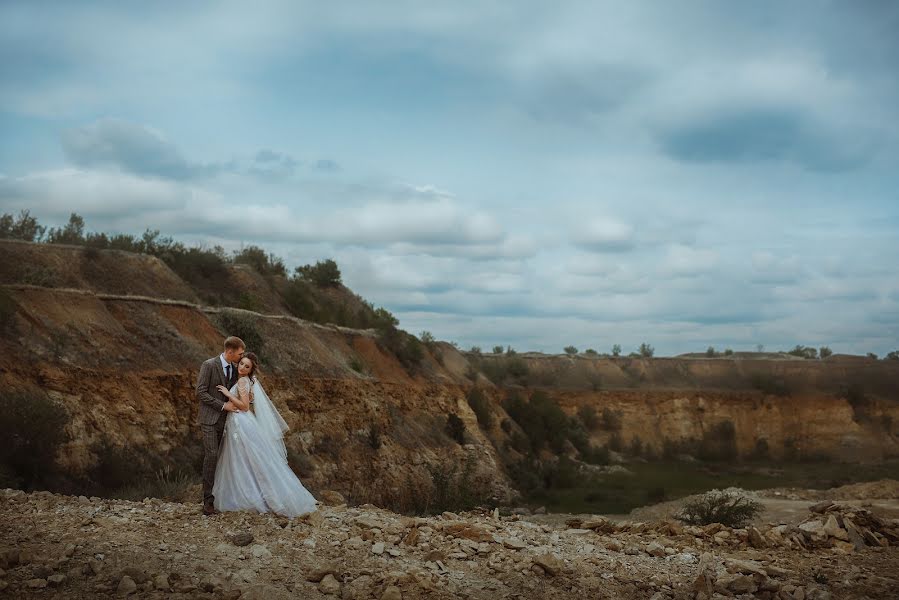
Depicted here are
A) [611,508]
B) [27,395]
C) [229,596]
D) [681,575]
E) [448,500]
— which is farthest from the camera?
[611,508]

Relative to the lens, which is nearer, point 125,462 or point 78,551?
point 78,551

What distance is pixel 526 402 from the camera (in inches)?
2053

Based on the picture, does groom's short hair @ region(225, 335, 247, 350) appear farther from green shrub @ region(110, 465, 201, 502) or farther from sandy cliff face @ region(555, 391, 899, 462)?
sandy cliff face @ region(555, 391, 899, 462)

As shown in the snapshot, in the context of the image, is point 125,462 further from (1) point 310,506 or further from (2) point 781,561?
(2) point 781,561

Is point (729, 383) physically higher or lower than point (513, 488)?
higher

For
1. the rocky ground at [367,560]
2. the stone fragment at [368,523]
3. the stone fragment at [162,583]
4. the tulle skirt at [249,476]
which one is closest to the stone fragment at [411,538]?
the rocky ground at [367,560]

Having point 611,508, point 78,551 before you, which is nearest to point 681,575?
point 78,551

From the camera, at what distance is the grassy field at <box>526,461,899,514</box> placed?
116ft

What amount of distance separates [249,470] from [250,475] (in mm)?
67

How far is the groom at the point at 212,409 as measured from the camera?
33.4 feet

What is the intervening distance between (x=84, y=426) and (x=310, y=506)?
375 inches

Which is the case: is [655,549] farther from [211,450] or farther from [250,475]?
[211,450]

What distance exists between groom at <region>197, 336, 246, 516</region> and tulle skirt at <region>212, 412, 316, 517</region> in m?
0.11

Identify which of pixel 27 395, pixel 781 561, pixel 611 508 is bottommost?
pixel 611 508
